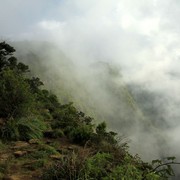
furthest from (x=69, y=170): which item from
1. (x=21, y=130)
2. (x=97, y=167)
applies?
(x=21, y=130)

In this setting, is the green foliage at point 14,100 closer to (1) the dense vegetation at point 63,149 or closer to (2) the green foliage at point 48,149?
(1) the dense vegetation at point 63,149

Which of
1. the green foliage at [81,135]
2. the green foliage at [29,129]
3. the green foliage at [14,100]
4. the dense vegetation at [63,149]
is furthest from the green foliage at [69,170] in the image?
the green foliage at [14,100]

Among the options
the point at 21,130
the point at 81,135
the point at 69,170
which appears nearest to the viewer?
the point at 69,170

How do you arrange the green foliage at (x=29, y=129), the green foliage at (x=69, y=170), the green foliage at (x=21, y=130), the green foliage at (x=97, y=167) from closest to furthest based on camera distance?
the green foliage at (x=69, y=170) → the green foliage at (x=97, y=167) → the green foliage at (x=21, y=130) → the green foliage at (x=29, y=129)

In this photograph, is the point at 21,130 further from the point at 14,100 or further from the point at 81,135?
the point at 81,135

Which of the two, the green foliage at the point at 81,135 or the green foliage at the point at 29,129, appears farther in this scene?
the green foliage at the point at 81,135

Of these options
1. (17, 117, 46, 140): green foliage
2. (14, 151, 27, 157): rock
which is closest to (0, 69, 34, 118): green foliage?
(17, 117, 46, 140): green foliage

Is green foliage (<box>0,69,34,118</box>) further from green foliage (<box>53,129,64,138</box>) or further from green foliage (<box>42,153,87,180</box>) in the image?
green foliage (<box>42,153,87,180</box>)

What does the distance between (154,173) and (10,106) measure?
793 centimetres

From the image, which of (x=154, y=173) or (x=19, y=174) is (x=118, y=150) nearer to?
(x=154, y=173)

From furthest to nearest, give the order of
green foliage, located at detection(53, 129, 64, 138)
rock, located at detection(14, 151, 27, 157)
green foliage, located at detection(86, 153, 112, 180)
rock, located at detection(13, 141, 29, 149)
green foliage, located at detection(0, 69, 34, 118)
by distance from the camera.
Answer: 1. green foliage, located at detection(53, 129, 64, 138)
2. green foliage, located at detection(0, 69, 34, 118)
3. rock, located at detection(13, 141, 29, 149)
4. rock, located at detection(14, 151, 27, 157)
5. green foliage, located at detection(86, 153, 112, 180)

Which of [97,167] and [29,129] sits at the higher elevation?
[29,129]

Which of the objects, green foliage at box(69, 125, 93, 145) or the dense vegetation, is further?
green foliage at box(69, 125, 93, 145)

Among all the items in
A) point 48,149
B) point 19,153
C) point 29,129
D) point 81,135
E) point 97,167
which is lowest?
point 97,167
